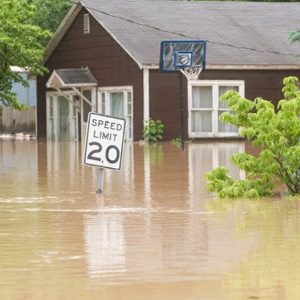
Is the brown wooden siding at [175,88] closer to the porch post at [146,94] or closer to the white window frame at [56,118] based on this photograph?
the porch post at [146,94]

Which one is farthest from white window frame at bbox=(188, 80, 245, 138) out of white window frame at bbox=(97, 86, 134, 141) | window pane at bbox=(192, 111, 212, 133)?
white window frame at bbox=(97, 86, 134, 141)

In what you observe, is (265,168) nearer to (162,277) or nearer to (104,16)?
(162,277)

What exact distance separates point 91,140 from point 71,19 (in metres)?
31.2

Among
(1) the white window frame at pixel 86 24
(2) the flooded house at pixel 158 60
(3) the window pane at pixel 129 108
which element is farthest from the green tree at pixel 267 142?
(1) the white window frame at pixel 86 24

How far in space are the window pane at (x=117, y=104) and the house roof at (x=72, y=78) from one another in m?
1.10

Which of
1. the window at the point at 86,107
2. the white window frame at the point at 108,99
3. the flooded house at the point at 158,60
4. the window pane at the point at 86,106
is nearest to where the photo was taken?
the flooded house at the point at 158,60

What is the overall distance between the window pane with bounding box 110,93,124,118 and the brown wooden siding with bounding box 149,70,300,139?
2262 mm

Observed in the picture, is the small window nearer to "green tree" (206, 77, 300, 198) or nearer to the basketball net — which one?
the basketball net

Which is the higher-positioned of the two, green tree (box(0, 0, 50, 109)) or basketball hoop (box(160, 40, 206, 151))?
green tree (box(0, 0, 50, 109))

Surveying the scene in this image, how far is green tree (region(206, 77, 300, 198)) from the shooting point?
56.0 ft

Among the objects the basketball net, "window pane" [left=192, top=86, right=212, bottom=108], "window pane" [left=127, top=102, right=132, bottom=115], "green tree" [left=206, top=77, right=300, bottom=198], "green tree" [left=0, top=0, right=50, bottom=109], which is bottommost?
"green tree" [left=206, top=77, right=300, bottom=198]

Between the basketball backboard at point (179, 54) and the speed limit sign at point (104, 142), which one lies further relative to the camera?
the basketball backboard at point (179, 54)

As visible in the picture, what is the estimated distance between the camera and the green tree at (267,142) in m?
17.1

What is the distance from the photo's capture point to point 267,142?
1711cm
